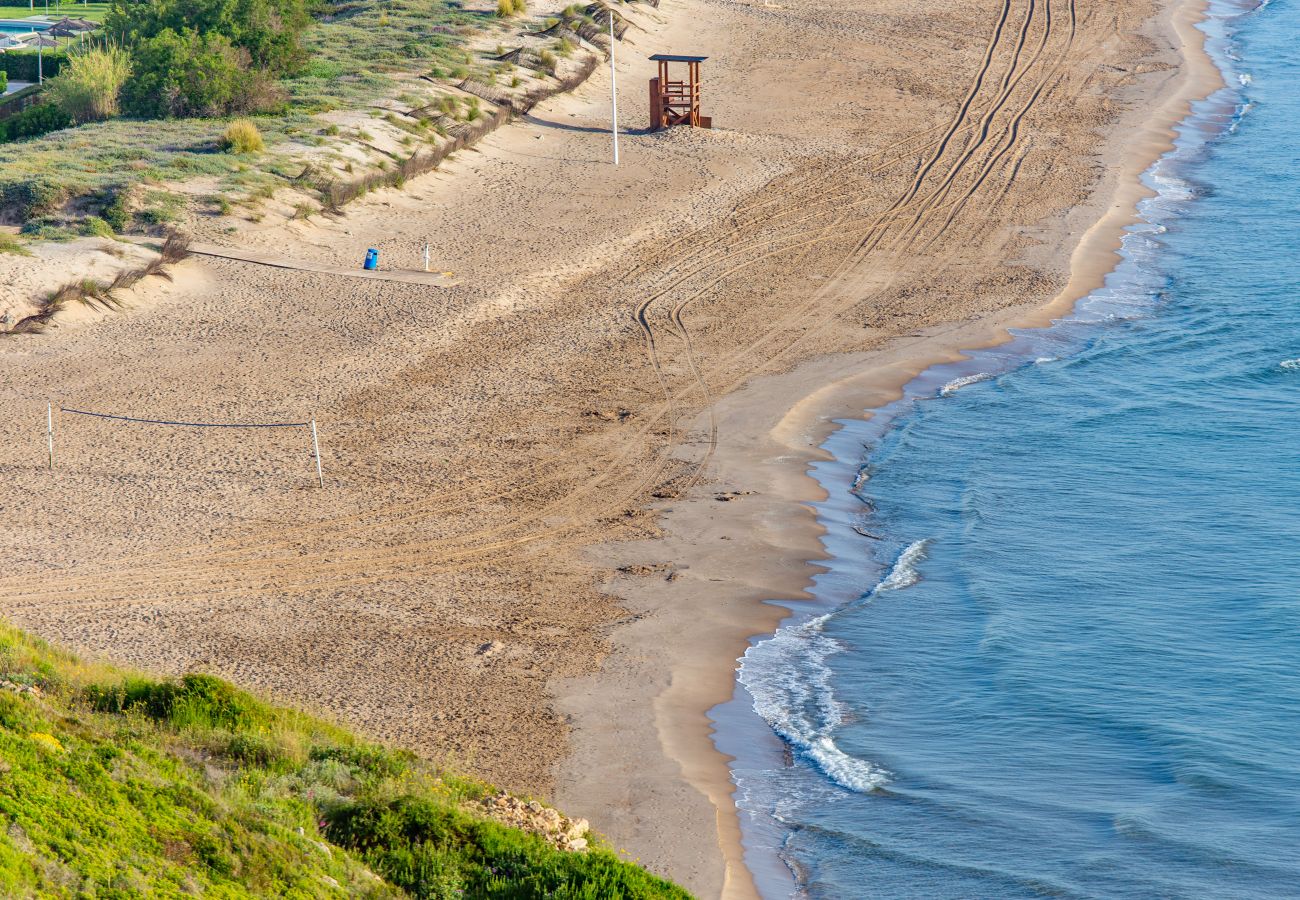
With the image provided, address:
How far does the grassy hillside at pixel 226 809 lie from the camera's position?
819 cm

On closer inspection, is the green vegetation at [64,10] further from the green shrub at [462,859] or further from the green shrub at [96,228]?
the green shrub at [462,859]

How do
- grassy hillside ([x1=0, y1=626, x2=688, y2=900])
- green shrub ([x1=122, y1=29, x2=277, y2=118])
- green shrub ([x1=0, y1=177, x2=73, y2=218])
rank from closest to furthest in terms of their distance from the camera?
grassy hillside ([x1=0, y1=626, x2=688, y2=900]), green shrub ([x1=0, y1=177, x2=73, y2=218]), green shrub ([x1=122, y1=29, x2=277, y2=118])

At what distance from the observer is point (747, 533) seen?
62.7 ft

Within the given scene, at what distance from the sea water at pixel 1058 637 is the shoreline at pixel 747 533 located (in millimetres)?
296

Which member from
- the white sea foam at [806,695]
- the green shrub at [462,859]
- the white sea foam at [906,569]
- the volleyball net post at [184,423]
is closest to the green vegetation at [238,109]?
the volleyball net post at [184,423]

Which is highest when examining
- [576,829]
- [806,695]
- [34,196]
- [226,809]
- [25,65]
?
[25,65]

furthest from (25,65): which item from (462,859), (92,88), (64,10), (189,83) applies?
(462,859)

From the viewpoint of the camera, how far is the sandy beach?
15.1 m

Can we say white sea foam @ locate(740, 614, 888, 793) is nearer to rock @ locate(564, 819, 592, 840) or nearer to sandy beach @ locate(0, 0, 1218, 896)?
sandy beach @ locate(0, 0, 1218, 896)

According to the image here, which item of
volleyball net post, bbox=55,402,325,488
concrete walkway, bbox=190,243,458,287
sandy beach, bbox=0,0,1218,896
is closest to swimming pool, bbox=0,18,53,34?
sandy beach, bbox=0,0,1218,896

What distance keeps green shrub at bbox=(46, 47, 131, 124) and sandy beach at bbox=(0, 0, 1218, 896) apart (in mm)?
8863

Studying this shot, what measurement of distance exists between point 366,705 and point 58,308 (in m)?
13.4

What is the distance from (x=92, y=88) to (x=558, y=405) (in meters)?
19.4

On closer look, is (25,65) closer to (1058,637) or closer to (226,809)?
(1058,637)
